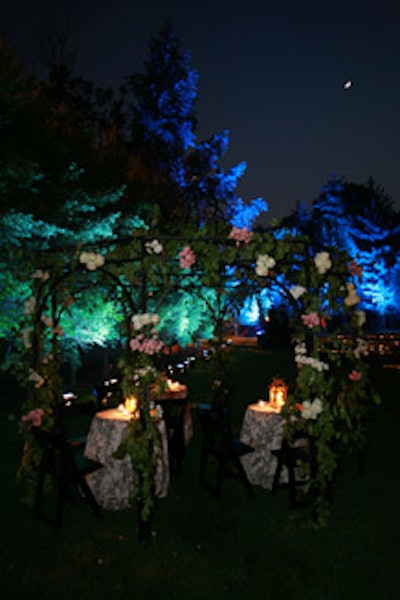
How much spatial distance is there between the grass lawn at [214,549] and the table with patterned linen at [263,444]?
22 centimetres

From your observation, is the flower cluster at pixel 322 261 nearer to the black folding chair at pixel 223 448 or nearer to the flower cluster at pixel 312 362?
the flower cluster at pixel 312 362

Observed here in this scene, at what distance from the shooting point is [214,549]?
16.3 ft

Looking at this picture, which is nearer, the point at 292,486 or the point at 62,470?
the point at 62,470

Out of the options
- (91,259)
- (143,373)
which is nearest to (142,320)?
(143,373)

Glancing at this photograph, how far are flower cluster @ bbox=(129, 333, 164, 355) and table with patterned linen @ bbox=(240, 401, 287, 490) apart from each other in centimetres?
245

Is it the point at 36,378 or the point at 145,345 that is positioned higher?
the point at 145,345

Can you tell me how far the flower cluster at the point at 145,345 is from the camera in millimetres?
4934

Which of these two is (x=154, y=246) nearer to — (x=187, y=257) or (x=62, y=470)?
(x=187, y=257)

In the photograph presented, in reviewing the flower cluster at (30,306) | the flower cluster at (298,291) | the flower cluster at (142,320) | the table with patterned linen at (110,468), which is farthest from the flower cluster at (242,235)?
the flower cluster at (30,306)

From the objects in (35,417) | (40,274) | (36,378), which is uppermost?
(40,274)

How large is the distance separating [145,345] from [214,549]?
2.12 m

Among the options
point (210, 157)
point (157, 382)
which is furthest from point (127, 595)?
point (210, 157)

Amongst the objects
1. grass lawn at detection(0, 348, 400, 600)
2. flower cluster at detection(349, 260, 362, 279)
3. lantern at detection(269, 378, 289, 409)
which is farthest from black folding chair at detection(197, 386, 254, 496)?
flower cluster at detection(349, 260, 362, 279)

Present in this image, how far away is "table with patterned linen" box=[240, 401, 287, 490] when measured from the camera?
21.9ft
